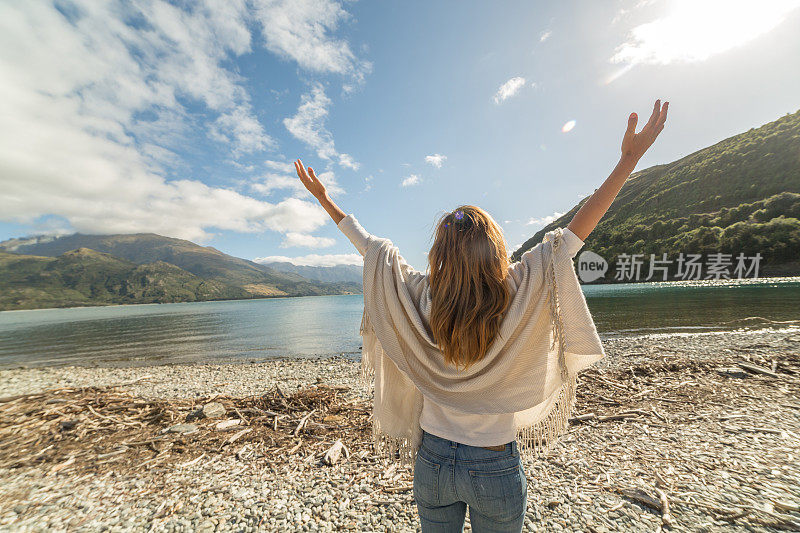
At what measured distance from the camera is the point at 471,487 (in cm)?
163

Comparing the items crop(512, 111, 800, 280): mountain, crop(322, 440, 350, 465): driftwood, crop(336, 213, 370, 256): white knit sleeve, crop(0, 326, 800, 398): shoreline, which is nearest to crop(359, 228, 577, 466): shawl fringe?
crop(336, 213, 370, 256): white knit sleeve

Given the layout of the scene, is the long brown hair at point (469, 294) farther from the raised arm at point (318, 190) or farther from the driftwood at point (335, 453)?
the driftwood at point (335, 453)

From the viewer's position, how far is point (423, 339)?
1823 mm

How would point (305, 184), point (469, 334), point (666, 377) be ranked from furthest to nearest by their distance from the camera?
point (666, 377), point (305, 184), point (469, 334)

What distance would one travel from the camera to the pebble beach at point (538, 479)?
11.7ft

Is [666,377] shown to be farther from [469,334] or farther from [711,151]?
[711,151]

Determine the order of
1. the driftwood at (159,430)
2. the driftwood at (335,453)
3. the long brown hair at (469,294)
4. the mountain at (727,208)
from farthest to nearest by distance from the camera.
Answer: the mountain at (727,208) < the driftwood at (159,430) < the driftwood at (335,453) < the long brown hair at (469,294)

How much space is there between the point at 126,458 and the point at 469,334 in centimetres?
654

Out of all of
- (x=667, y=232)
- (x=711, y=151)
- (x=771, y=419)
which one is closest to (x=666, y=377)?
(x=771, y=419)

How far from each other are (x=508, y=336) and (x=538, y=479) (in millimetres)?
3849

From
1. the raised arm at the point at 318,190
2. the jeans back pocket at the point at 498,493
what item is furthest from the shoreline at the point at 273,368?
the jeans back pocket at the point at 498,493

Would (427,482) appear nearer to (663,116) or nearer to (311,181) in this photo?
(311,181)

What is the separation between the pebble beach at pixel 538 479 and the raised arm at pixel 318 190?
3.53 m

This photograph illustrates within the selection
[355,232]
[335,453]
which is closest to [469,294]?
[355,232]
